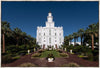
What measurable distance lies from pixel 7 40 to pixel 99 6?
77.6 ft

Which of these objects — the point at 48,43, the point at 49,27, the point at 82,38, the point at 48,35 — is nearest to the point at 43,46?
the point at 48,43

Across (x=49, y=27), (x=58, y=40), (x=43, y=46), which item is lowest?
(x=43, y=46)

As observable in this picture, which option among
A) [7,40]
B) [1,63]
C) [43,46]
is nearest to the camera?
[1,63]

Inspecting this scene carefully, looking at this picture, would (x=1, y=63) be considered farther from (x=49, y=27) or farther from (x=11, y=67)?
(x=49, y=27)

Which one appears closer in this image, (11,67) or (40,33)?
(11,67)

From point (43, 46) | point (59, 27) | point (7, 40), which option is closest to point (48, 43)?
point (43, 46)

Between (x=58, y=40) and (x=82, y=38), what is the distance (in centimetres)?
2422

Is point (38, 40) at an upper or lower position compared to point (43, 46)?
upper

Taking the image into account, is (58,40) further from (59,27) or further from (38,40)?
(38,40)

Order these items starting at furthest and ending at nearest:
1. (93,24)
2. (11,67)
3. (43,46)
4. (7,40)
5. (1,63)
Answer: (43,46), (93,24), (7,40), (1,63), (11,67)

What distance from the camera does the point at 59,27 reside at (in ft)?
173

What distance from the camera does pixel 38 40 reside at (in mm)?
53031

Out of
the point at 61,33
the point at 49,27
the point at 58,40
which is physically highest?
the point at 49,27

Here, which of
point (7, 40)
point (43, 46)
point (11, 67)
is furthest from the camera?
point (43, 46)
